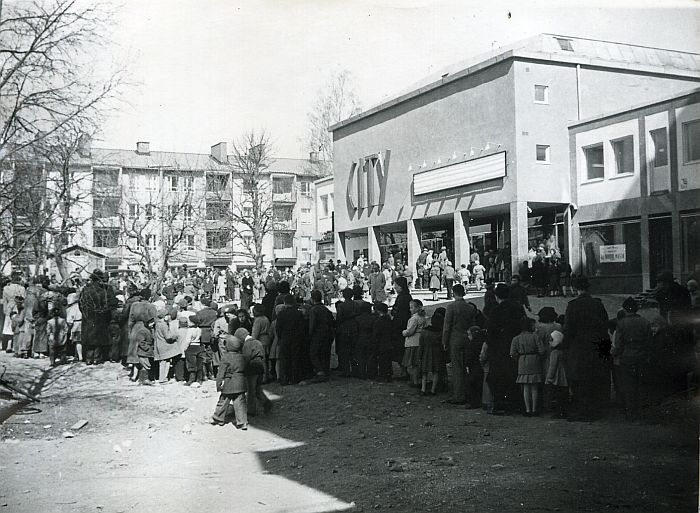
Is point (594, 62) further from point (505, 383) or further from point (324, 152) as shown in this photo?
point (324, 152)

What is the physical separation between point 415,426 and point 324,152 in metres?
12.9

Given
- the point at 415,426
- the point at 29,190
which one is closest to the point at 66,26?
the point at 29,190

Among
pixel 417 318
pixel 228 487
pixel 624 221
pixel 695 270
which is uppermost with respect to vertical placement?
pixel 624 221

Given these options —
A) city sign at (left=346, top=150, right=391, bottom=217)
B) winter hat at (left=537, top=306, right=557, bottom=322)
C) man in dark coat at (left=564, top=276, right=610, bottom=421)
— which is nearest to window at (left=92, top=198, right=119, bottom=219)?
winter hat at (left=537, top=306, right=557, bottom=322)

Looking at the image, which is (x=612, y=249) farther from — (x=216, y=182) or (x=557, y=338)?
(x=216, y=182)

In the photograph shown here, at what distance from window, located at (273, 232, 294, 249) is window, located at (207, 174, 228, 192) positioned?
4.75 meters

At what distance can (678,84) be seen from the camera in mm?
10188

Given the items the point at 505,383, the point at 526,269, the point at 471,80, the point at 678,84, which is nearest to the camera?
the point at 505,383

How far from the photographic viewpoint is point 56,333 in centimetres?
1321

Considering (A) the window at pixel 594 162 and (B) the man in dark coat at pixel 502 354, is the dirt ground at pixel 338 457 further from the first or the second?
(A) the window at pixel 594 162

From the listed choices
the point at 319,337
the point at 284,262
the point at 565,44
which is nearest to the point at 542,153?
the point at 565,44

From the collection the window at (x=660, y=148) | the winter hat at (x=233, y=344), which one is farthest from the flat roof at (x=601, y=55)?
the winter hat at (x=233, y=344)

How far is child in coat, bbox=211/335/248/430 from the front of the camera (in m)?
8.74

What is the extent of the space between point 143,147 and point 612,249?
7906 mm
